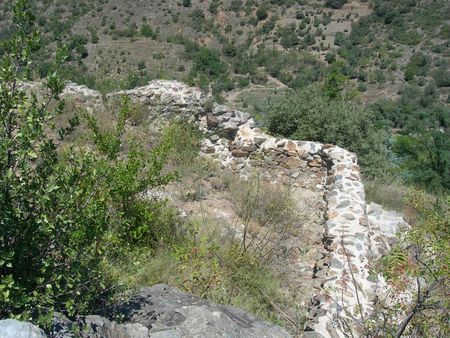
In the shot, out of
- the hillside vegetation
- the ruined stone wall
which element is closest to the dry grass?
the hillside vegetation

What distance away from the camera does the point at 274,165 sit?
785 centimetres

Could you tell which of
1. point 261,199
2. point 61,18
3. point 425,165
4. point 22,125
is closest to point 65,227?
point 22,125

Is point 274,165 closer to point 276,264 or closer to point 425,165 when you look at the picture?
point 276,264

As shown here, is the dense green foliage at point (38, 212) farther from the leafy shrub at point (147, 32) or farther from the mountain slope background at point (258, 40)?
the leafy shrub at point (147, 32)

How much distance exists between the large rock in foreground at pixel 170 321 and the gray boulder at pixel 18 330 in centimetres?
21

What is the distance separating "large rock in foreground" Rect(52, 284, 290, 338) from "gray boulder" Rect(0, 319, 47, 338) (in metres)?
0.21

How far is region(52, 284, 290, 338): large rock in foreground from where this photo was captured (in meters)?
2.21

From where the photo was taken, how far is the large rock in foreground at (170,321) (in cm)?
221

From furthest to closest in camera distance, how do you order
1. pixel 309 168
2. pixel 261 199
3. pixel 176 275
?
pixel 309 168
pixel 261 199
pixel 176 275

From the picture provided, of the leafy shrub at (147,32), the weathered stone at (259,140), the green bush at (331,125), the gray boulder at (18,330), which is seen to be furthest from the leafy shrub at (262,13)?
the gray boulder at (18,330)

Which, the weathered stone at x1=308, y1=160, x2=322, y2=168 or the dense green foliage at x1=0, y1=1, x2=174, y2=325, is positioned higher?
the dense green foliage at x1=0, y1=1, x2=174, y2=325

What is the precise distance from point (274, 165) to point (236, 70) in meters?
Answer: 32.7

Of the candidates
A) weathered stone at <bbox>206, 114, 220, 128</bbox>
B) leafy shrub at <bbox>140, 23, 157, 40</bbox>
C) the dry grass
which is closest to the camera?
the dry grass

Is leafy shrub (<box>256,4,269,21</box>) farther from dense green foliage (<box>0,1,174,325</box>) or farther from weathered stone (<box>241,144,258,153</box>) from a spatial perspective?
dense green foliage (<box>0,1,174,325</box>)
